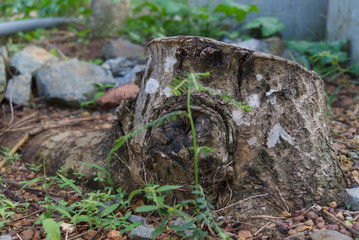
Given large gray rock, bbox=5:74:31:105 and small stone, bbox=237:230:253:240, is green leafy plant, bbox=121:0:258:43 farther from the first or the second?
small stone, bbox=237:230:253:240

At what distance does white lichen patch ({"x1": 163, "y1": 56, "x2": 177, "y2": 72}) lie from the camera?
69.8 inches

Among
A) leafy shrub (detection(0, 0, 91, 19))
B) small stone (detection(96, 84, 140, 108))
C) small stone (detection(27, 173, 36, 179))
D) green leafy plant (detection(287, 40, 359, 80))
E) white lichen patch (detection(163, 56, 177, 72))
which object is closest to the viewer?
white lichen patch (detection(163, 56, 177, 72))

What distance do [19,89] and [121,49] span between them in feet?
4.79

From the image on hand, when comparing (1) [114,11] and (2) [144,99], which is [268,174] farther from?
(1) [114,11]

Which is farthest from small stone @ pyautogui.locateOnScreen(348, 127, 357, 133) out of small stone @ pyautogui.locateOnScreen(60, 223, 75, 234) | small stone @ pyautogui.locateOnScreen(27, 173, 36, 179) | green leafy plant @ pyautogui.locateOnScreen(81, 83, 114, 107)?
green leafy plant @ pyautogui.locateOnScreen(81, 83, 114, 107)

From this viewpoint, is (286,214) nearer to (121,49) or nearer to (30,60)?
(30,60)

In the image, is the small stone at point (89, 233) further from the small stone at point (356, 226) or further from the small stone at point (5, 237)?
the small stone at point (356, 226)

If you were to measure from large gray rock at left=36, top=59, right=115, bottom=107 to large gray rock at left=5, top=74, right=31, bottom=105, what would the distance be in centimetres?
13

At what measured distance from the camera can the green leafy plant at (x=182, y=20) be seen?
463cm

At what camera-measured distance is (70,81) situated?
3.77 metres

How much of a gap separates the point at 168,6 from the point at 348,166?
11.2 ft

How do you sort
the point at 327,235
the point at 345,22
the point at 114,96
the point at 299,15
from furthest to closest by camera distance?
the point at 299,15, the point at 345,22, the point at 114,96, the point at 327,235

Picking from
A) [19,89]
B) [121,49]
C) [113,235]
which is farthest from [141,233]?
[121,49]

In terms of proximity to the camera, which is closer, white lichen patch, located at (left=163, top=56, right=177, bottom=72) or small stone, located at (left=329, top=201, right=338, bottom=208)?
small stone, located at (left=329, top=201, right=338, bottom=208)
